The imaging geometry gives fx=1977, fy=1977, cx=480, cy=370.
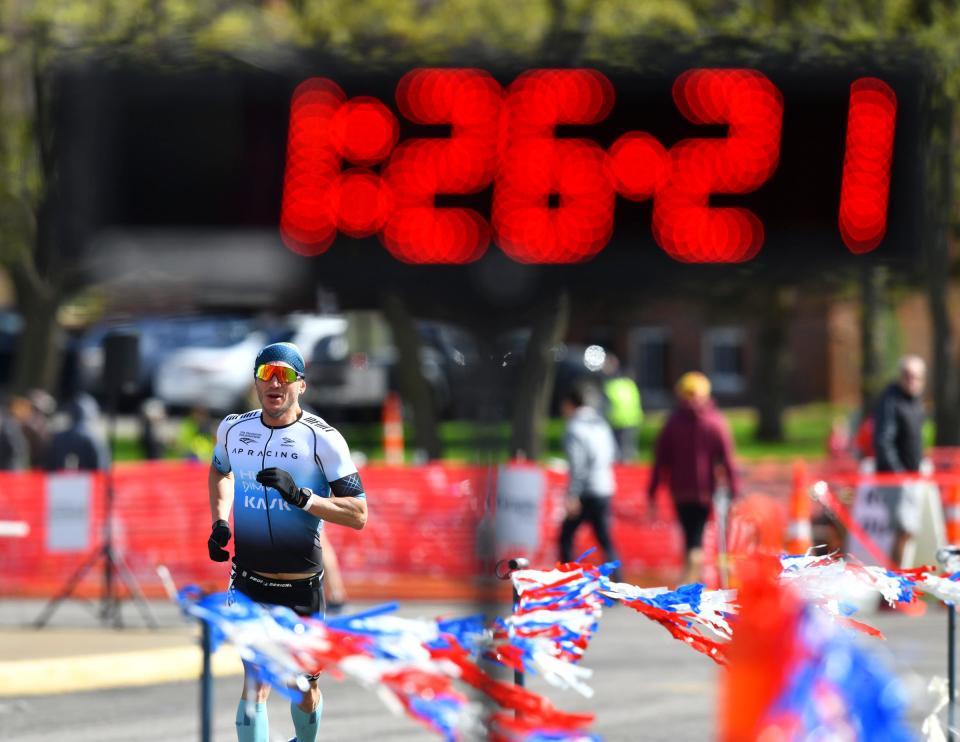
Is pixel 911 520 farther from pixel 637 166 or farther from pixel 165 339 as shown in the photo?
pixel 165 339

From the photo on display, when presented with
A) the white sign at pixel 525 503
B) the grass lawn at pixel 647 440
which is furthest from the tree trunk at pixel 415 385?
the white sign at pixel 525 503

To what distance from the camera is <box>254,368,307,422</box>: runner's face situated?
17.9 ft

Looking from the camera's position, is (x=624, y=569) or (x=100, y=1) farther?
(x=100, y=1)

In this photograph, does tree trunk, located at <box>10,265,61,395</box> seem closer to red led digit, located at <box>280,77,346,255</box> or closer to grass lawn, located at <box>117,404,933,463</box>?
grass lawn, located at <box>117,404,933,463</box>

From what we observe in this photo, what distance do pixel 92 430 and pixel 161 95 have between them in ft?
39.9

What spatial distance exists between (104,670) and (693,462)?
560 centimetres

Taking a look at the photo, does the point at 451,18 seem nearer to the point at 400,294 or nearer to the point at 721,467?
the point at 721,467

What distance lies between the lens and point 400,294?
5559 mm

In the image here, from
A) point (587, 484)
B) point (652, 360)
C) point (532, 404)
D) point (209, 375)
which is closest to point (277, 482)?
point (587, 484)

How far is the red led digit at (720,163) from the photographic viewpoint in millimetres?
5941

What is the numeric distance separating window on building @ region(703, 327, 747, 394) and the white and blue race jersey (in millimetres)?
48864

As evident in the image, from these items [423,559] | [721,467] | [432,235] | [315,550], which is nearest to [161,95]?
[432,235]

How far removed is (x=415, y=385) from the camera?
24812 millimetres

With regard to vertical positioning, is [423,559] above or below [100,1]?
below
